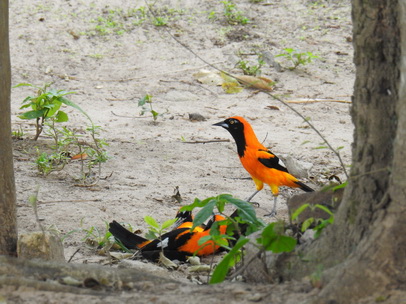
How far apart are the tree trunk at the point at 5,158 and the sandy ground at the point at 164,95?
31.5 inches

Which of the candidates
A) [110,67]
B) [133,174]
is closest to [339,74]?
[110,67]

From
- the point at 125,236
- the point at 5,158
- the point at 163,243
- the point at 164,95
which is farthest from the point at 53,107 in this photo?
the point at 5,158

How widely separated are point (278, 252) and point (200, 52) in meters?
6.99

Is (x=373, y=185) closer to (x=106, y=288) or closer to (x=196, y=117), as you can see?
(x=106, y=288)

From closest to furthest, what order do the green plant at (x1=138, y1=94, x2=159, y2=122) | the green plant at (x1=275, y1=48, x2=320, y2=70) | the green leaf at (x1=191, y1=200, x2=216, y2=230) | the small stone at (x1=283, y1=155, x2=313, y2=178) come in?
1. the green leaf at (x1=191, y1=200, x2=216, y2=230)
2. the small stone at (x1=283, y1=155, x2=313, y2=178)
3. the green plant at (x1=138, y1=94, x2=159, y2=122)
4. the green plant at (x1=275, y1=48, x2=320, y2=70)

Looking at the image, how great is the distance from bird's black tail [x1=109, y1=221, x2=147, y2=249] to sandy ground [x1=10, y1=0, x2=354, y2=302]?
18cm

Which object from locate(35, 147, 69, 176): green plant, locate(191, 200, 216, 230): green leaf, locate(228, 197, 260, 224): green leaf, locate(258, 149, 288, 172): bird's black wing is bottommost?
locate(35, 147, 69, 176): green plant

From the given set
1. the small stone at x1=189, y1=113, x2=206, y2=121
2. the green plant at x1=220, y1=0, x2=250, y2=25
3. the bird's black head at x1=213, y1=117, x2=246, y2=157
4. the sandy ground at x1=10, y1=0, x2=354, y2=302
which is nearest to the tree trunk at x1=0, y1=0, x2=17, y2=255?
the sandy ground at x1=10, y1=0, x2=354, y2=302

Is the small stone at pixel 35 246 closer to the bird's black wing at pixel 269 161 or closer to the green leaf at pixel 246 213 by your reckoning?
the green leaf at pixel 246 213

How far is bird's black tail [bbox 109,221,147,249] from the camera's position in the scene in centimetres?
443

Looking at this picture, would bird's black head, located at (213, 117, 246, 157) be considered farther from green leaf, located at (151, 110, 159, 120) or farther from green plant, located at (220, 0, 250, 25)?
green plant, located at (220, 0, 250, 25)

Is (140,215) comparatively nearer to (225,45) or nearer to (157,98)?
(157,98)

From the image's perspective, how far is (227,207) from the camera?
5641 millimetres

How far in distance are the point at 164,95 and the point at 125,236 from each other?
4.34 meters
